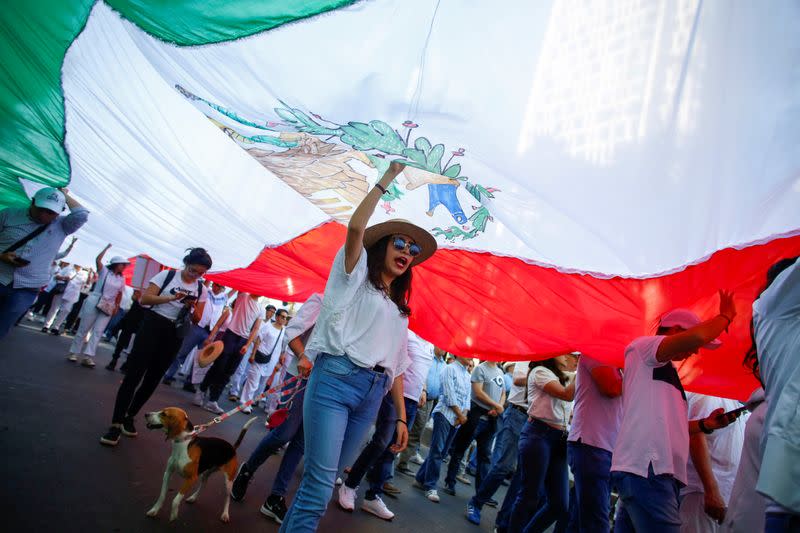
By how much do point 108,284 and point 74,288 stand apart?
4.11 metres

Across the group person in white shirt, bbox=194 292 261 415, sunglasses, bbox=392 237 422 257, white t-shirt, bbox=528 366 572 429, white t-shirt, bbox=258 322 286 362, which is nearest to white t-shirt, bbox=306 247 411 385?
sunglasses, bbox=392 237 422 257

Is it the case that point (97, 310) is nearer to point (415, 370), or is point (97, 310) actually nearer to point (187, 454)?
point (415, 370)

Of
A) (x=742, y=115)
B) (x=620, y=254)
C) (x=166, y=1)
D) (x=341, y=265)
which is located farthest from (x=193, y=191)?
(x=742, y=115)

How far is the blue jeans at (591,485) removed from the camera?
3.07 meters

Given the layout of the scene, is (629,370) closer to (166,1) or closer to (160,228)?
(166,1)

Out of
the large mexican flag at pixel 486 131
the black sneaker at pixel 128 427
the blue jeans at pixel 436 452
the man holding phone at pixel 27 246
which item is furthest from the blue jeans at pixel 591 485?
the man holding phone at pixel 27 246

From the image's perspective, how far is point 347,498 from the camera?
4.25 meters

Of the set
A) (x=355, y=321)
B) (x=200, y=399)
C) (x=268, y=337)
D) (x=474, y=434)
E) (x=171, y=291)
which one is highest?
(x=355, y=321)

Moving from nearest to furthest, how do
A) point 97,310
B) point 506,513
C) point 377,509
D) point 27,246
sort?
point 27,246 < point 377,509 < point 506,513 < point 97,310

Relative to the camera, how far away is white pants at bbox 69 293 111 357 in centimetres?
761

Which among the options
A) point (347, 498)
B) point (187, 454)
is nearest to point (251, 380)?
point (347, 498)

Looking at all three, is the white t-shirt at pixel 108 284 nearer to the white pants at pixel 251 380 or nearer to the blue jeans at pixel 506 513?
the white pants at pixel 251 380

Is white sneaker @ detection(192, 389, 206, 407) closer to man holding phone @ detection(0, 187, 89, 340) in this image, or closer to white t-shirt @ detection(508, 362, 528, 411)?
man holding phone @ detection(0, 187, 89, 340)

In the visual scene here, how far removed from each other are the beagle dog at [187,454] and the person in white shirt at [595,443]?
2.36 meters
